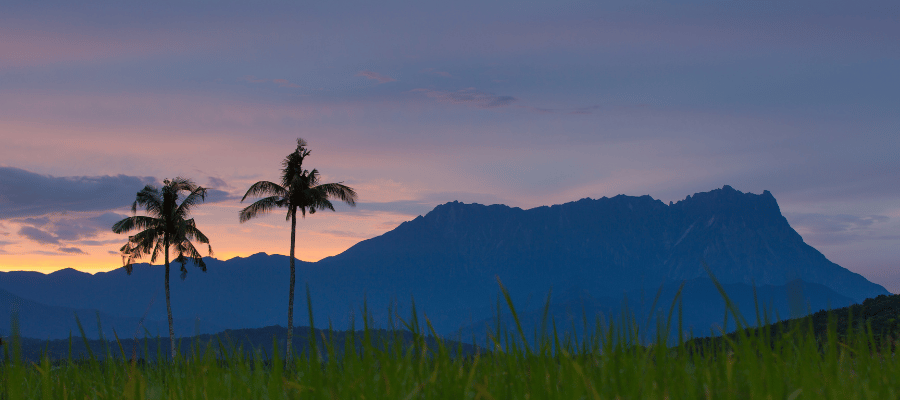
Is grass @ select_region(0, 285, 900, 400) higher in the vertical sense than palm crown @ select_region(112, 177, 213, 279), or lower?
lower

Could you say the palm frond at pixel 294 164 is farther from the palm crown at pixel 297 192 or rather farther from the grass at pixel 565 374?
the grass at pixel 565 374

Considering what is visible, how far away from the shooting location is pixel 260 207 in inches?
2222

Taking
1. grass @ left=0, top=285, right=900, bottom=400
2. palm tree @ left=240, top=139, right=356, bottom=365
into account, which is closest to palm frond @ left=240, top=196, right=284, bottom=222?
palm tree @ left=240, top=139, right=356, bottom=365

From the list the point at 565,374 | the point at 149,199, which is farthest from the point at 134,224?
the point at 565,374

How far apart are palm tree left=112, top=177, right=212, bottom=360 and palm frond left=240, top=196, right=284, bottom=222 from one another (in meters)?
8.15

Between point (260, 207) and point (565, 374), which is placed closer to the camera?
point (565, 374)

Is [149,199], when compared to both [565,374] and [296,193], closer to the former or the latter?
[296,193]

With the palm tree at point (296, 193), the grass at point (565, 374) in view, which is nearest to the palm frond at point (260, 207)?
the palm tree at point (296, 193)

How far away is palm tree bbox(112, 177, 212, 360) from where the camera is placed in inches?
2416

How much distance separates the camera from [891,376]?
4.01 m

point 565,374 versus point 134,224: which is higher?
point 134,224

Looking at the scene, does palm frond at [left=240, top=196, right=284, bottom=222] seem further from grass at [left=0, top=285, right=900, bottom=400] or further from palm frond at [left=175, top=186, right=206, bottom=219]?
grass at [left=0, top=285, right=900, bottom=400]

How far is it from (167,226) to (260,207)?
43.2ft

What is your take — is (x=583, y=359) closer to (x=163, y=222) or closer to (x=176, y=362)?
(x=176, y=362)
